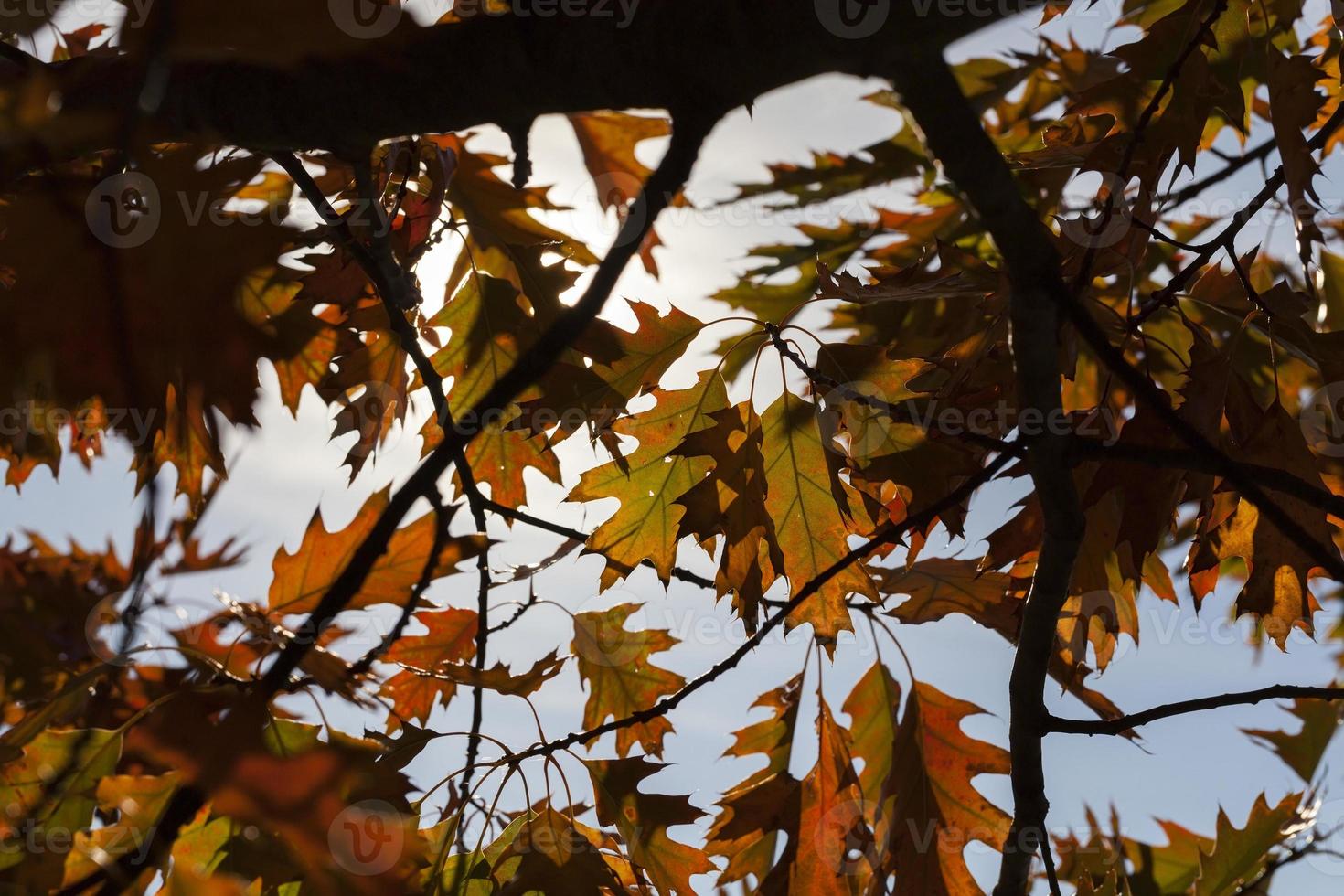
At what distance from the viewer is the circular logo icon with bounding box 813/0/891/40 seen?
0.69 m

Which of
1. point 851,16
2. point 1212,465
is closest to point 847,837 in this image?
point 1212,465

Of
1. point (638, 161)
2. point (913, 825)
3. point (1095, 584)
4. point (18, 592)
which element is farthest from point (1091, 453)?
point (18, 592)

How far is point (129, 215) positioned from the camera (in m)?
0.97

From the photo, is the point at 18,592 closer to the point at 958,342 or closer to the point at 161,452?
the point at 161,452

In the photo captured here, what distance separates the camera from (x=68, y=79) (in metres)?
0.94

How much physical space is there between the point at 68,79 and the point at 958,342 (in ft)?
3.25

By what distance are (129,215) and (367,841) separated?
0.65 m

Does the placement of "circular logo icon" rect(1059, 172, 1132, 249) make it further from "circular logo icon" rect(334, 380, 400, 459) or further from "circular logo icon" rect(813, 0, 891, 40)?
"circular logo icon" rect(334, 380, 400, 459)

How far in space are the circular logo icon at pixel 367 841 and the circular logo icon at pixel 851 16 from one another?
68 cm

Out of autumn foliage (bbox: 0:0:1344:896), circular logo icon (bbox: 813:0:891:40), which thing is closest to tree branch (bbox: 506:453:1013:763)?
autumn foliage (bbox: 0:0:1344:896)

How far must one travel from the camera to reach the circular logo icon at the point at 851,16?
687 millimetres

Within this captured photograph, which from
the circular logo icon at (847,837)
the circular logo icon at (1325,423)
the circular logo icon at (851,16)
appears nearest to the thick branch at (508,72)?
the circular logo icon at (851,16)

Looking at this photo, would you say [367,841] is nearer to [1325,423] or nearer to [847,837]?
[847,837]

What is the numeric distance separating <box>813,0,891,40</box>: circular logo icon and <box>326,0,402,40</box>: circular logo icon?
34cm
